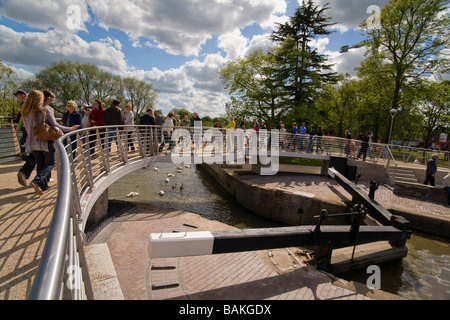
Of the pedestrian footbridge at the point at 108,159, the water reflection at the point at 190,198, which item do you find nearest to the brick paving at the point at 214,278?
the pedestrian footbridge at the point at 108,159

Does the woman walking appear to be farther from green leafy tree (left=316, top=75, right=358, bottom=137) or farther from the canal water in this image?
green leafy tree (left=316, top=75, right=358, bottom=137)

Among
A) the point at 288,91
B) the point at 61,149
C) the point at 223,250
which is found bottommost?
the point at 223,250

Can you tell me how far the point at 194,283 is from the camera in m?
4.54

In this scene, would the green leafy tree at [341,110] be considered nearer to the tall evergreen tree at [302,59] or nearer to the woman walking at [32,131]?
the tall evergreen tree at [302,59]

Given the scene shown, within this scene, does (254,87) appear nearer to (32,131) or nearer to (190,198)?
(190,198)

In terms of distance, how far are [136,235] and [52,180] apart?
249 cm

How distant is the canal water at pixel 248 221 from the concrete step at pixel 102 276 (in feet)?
20.8

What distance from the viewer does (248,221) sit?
12.2m

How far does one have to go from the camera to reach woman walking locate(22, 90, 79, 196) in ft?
14.1

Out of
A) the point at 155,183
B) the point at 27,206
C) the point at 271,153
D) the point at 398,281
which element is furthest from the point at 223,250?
the point at 155,183

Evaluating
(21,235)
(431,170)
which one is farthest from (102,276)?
(431,170)

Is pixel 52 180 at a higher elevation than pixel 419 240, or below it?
higher

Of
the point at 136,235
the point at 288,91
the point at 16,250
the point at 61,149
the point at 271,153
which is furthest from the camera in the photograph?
the point at 288,91
